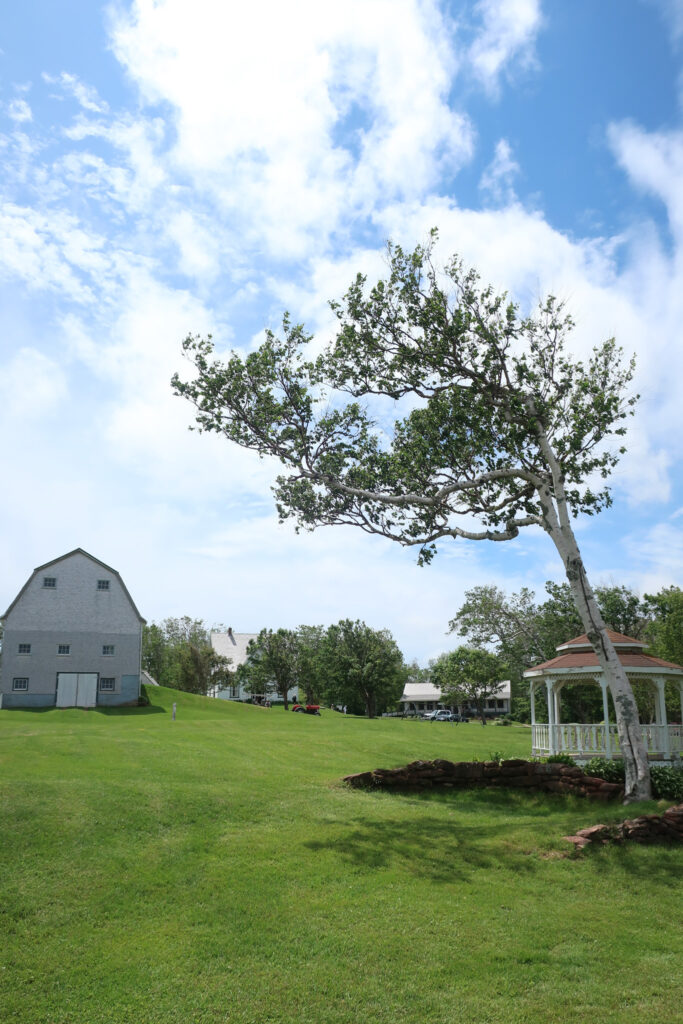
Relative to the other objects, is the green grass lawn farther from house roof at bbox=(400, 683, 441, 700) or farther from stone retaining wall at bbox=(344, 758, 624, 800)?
house roof at bbox=(400, 683, 441, 700)

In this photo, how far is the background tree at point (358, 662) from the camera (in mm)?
71312

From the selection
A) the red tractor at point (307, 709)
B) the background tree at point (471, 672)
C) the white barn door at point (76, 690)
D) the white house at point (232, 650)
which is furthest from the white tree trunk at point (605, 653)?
the white house at point (232, 650)

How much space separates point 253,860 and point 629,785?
29.3 ft

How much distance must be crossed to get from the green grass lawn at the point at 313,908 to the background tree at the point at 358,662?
56451mm

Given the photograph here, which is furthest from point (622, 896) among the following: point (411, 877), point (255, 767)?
point (255, 767)

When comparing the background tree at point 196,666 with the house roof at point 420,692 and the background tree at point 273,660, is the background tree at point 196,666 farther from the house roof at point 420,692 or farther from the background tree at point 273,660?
the house roof at point 420,692

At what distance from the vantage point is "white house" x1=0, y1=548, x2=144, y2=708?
42.6m

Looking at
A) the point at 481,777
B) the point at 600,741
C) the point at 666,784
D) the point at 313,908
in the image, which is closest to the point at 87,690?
the point at 600,741

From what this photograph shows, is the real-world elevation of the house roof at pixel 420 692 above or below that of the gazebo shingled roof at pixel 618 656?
below

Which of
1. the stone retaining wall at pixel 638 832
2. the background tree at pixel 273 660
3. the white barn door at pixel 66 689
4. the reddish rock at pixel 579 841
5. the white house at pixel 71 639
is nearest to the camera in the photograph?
the reddish rock at pixel 579 841

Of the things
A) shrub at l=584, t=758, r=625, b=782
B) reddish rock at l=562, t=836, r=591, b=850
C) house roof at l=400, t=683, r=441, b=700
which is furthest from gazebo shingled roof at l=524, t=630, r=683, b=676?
house roof at l=400, t=683, r=441, b=700

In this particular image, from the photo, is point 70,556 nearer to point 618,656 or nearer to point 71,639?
point 71,639

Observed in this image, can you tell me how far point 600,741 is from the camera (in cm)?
2147

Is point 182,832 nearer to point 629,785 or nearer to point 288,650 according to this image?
point 629,785
